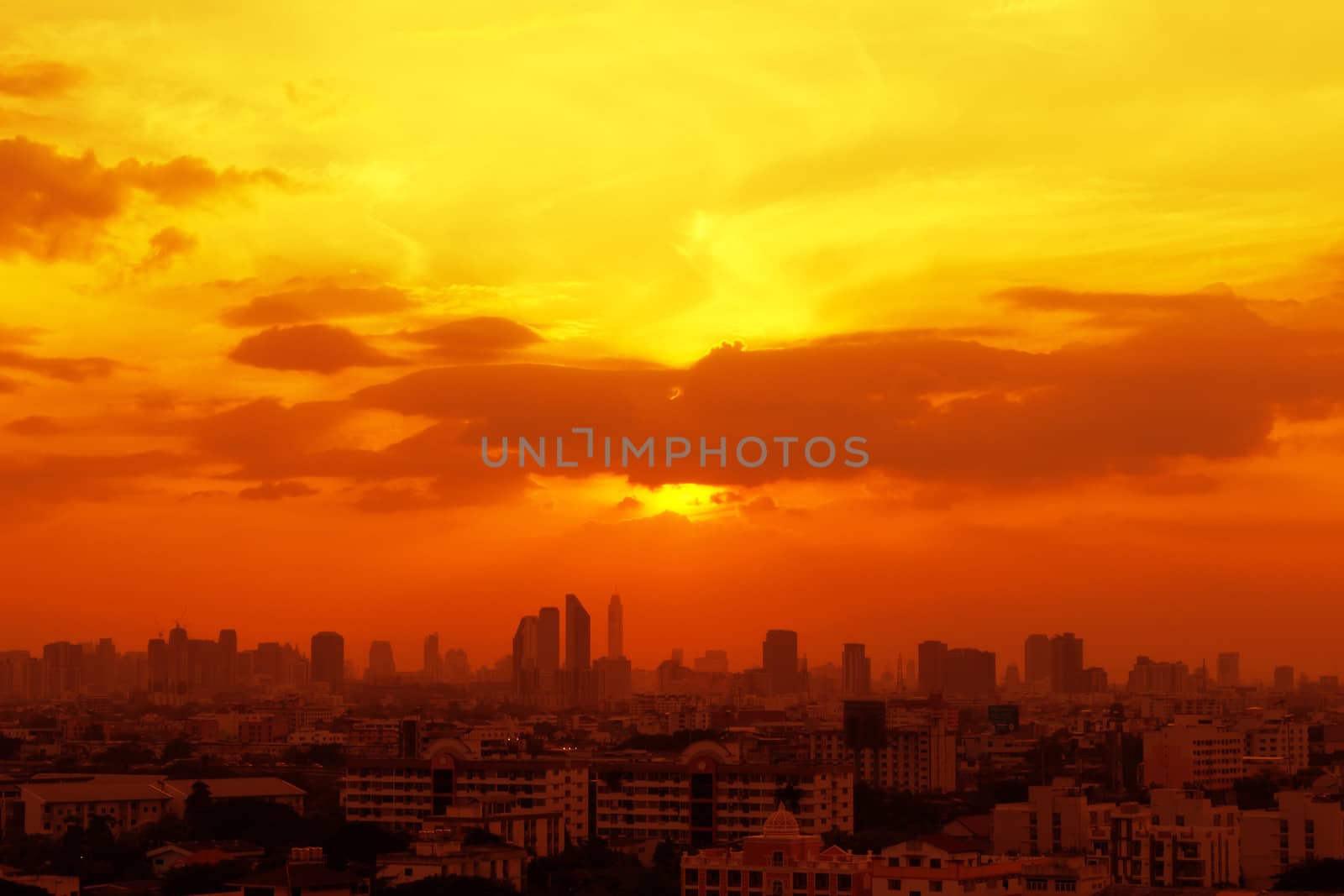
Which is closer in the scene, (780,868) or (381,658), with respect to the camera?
(780,868)

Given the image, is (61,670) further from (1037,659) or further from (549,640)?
(1037,659)

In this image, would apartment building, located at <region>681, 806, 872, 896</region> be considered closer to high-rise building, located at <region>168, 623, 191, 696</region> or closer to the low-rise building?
the low-rise building

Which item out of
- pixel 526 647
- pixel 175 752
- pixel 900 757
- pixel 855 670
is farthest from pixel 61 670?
pixel 900 757

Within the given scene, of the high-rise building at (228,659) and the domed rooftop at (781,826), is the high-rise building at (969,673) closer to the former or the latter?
the high-rise building at (228,659)

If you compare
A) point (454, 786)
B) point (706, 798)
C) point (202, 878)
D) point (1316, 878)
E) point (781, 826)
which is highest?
point (781, 826)

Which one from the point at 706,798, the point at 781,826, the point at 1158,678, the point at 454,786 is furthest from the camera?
the point at 1158,678

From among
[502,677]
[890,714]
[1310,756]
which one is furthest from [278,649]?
[1310,756]

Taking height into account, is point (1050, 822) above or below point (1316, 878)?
above
